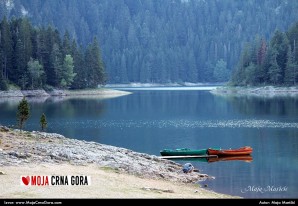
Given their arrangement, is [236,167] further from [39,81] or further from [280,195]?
[39,81]

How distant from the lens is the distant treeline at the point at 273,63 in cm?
14941

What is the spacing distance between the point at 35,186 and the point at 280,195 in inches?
603

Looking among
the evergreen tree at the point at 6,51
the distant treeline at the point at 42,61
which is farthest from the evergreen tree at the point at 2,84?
the evergreen tree at the point at 6,51

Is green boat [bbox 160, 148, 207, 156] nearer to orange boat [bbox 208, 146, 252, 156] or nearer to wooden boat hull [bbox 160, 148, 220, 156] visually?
wooden boat hull [bbox 160, 148, 220, 156]

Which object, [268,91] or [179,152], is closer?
[179,152]

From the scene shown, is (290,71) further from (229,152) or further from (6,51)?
(229,152)

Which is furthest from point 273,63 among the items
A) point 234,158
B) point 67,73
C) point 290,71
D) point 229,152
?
point 234,158

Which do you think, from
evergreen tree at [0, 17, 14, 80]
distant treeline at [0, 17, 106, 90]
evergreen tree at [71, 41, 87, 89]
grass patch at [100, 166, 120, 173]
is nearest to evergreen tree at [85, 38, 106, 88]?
distant treeline at [0, 17, 106, 90]

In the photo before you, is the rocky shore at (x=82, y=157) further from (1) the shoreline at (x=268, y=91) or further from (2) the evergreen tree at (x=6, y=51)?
(1) the shoreline at (x=268, y=91)

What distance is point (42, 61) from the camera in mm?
152250

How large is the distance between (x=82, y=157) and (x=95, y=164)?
2105 mm

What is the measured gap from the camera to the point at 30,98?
13462 cm

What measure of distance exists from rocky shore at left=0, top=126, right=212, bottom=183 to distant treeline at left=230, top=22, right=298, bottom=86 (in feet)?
360
